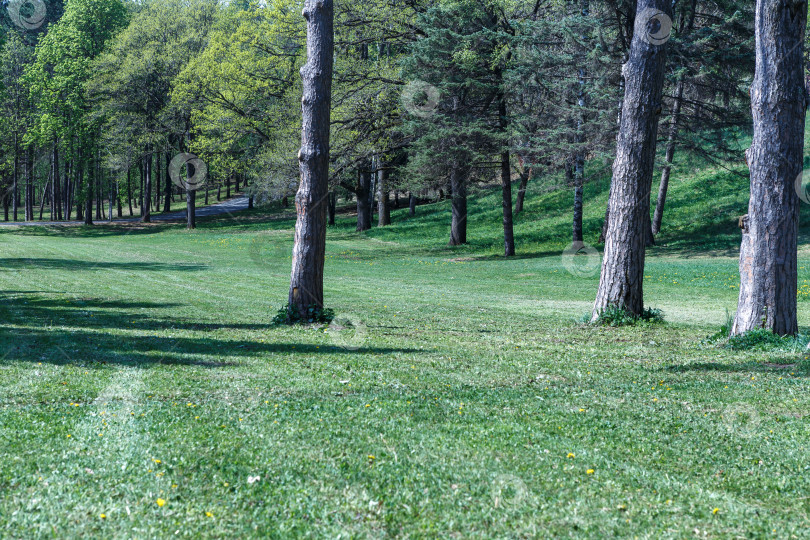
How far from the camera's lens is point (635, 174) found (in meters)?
11.6

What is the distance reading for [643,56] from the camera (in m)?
11.4

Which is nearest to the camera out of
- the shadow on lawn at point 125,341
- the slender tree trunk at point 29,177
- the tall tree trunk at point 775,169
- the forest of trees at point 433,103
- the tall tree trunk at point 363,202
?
the shadow on lawn at point 125,341

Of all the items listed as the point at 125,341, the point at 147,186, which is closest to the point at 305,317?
the point at 125,341

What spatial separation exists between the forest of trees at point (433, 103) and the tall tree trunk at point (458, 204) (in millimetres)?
171

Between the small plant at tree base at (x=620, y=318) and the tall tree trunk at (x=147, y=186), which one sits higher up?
the tall tree trunk at (x=147, y=186)

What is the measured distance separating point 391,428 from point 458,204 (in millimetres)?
30253

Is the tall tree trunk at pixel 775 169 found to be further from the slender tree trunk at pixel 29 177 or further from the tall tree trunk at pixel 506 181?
the slender tree trunk at pixel 29 177

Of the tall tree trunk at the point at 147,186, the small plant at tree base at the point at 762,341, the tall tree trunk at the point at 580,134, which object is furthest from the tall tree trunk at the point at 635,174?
the tall tree trunk at the point at 147,186

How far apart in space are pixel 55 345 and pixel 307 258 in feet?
13.5

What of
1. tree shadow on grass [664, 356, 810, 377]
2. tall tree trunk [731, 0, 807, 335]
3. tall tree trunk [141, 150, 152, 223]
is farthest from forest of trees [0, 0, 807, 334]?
tree shadow on grass [664, 356, 810, 377]

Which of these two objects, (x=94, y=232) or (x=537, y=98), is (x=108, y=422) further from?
(x=94, y=232)

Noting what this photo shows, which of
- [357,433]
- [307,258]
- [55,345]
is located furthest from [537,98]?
[357,433]

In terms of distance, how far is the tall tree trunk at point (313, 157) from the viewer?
1123 cm

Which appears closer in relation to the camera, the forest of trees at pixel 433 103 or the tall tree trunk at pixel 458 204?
the forest of trees at pixel 433 103
